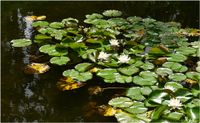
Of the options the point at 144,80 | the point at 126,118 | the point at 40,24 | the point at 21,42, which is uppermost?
the point at 40,24

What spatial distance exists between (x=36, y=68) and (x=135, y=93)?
0.60m

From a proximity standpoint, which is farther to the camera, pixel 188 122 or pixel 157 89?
pixel 157 89

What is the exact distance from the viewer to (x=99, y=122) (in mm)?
1701

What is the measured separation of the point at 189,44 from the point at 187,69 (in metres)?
0.33

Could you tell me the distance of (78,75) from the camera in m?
1.97

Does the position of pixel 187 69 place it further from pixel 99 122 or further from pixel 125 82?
pixel 99 122

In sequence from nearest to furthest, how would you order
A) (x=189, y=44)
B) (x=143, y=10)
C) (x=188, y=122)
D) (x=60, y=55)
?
1. (x=188, y=122)
2. (x=60, y=55)
3. (x=189, y=44)
4. (x=143, y=10)

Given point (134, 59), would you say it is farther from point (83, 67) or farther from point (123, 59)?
point (83, 67)

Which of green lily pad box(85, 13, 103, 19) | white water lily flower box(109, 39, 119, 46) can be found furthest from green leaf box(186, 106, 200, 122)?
green lily pad box(85, 13, 103, 19)

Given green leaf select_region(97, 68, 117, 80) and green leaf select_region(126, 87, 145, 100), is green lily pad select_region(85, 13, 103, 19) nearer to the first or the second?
green leaf select_region(97, 68, 117, 80)

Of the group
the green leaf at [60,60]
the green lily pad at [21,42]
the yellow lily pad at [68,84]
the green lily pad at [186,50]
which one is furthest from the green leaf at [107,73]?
the green lily pad at [21,42]

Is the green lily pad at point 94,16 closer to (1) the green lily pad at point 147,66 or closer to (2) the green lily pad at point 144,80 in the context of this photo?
(1) the green lily pad at point 147,66

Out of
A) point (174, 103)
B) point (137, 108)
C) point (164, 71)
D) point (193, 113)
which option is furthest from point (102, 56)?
point (193, 113)

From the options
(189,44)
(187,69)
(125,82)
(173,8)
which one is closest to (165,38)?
(189,44)
